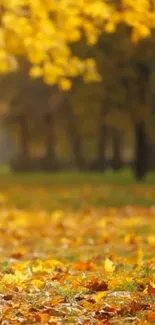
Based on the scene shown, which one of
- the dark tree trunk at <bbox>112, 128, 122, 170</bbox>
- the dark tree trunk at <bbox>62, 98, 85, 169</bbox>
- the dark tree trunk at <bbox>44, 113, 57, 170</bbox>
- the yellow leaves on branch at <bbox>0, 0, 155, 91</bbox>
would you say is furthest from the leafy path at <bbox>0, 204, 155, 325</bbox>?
the dark tree trunk at <bbox>112, 128, 122, 170</bbox>

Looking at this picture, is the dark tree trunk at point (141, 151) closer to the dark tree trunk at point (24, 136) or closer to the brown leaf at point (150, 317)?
the dark tree trunk at point (24, 136)

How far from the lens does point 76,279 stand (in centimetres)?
769

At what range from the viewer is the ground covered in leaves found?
639 cm

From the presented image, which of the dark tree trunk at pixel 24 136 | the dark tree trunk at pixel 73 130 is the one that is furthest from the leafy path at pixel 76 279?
the dark tree trunk at pixel 24 136

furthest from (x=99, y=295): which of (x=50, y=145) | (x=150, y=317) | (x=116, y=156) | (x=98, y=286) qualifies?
(x=50, y=145)

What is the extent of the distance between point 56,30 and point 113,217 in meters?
4.25

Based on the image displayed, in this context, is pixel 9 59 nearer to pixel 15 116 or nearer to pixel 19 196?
pixel 19 196

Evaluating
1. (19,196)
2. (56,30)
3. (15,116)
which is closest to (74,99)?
(19,196)

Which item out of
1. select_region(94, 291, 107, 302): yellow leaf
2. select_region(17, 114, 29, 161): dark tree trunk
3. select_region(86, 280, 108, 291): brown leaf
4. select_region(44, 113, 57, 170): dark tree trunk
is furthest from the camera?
select_region(44, 113, 57, 170): dark tree trunk

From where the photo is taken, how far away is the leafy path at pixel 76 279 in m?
6.38

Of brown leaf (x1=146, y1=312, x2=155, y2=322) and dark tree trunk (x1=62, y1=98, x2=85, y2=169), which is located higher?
brown leaf (x1=146, y1=312, x2=155, y2=322)

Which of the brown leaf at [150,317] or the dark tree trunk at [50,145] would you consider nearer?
the brown leaf at [150,317]

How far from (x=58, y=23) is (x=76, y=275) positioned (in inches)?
288

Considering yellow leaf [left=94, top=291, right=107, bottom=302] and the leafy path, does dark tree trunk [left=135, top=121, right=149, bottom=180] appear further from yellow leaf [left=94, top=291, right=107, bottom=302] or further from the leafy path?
yellow leaf [left=94, top=291, right=107, bottom=302]
